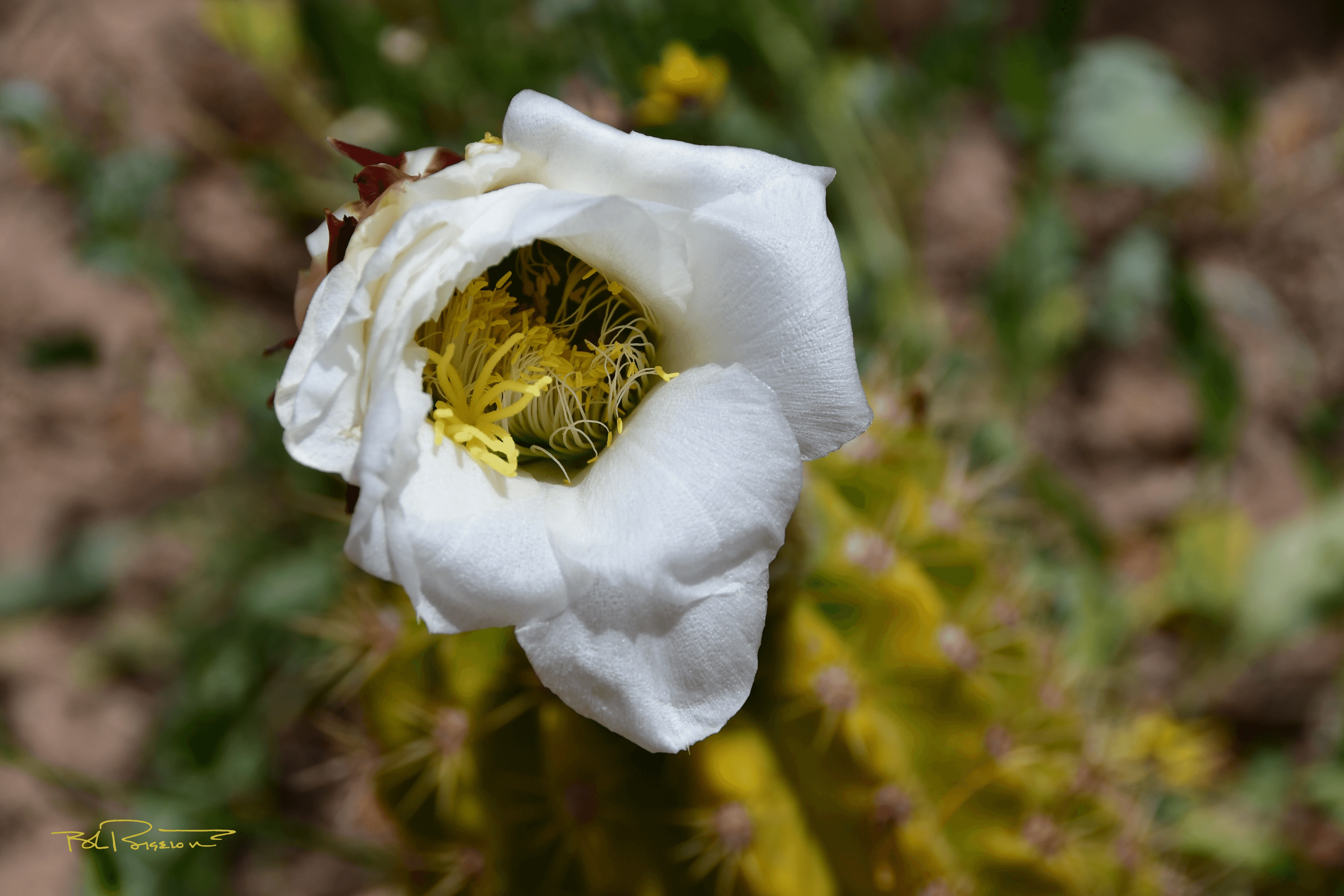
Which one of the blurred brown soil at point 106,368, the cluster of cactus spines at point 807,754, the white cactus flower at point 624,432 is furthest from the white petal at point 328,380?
the blurred brown soil at point 106,368

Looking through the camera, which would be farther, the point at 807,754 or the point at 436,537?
the point at 807,754

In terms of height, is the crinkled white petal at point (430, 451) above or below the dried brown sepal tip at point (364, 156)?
below

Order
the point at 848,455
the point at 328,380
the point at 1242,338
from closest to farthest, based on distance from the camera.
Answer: the point at 328,380, the point at 848,455, the point at 1242,338

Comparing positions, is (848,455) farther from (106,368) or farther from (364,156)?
(106,368)

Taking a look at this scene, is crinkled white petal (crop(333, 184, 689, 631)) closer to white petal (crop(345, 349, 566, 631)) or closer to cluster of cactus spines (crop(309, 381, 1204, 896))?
white petal (crop(345, 349, 566, 631))

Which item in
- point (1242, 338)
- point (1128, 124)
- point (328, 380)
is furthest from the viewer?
point (1242, 338)

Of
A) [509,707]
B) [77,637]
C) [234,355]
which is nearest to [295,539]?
[234,355]
